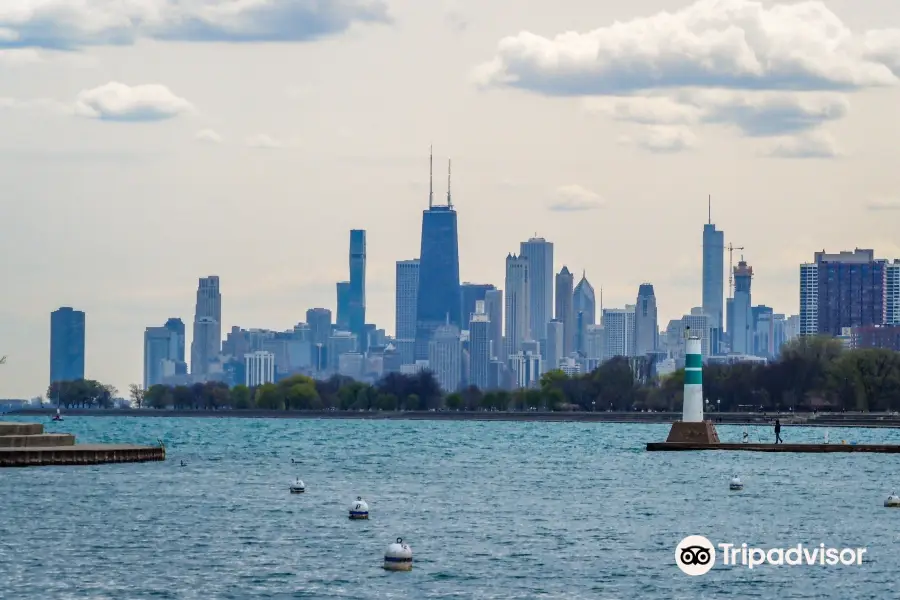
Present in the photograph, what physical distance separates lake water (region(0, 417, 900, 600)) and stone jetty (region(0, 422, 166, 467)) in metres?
1.64

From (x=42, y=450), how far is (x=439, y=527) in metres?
39.2

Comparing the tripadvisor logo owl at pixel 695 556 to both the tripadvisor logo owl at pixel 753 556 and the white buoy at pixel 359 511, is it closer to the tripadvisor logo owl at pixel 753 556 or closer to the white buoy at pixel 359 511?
the tripadvisor logo owl at pixel 753 556

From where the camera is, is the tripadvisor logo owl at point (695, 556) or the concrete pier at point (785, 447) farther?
the concrete pier at point (785, 447)

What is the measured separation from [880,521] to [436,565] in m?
23.4

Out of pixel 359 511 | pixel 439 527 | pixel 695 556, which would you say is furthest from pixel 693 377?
pixel 695 556

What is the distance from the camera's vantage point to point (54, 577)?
187ft

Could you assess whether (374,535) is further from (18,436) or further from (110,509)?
(18,436)

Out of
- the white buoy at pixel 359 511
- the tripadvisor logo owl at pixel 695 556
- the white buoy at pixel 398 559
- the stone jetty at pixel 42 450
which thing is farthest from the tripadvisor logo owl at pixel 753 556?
the stone jetty at pixel 42 450

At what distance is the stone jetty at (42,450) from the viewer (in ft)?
339

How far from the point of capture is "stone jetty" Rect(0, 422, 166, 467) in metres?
103

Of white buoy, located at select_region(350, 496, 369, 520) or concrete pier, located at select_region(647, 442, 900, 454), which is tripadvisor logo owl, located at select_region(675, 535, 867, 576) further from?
concrete pier, located at select_region(647, 442, 900, 454)

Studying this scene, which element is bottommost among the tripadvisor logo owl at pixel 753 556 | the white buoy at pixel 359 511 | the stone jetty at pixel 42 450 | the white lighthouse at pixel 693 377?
the tripadvisor logo owl at pixel 753 556

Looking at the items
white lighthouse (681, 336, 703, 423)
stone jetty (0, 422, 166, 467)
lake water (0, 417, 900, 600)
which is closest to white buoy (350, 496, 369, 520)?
lake water (0, 417, 900, 600)

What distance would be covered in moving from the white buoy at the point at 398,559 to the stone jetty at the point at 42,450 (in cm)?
4900
